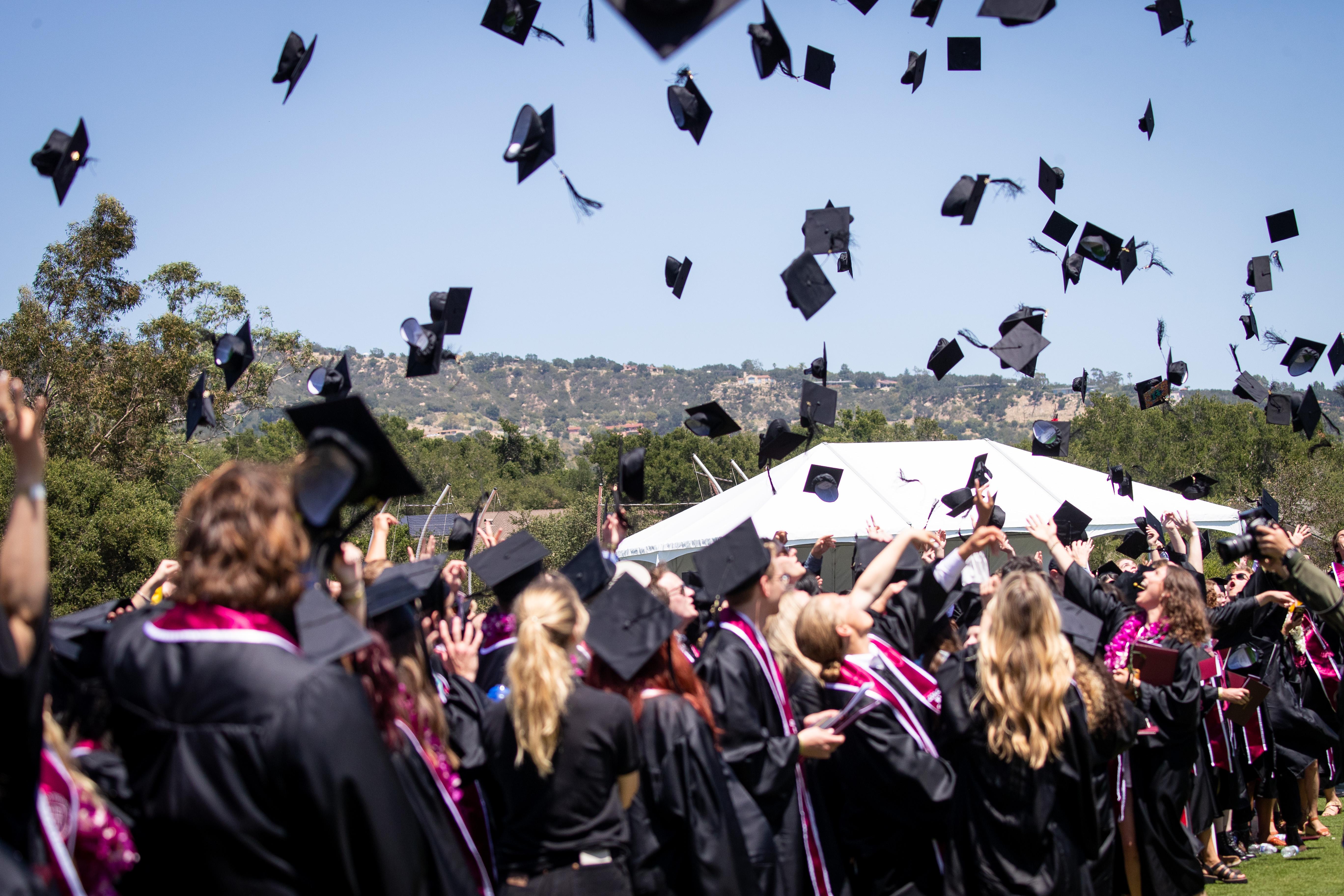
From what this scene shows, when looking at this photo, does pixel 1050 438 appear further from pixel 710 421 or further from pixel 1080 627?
pixel 1080 627

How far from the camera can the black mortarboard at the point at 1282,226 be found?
→ 332 inches

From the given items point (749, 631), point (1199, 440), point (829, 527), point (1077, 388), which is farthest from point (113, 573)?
point (1199, 440)

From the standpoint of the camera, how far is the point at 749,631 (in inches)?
142

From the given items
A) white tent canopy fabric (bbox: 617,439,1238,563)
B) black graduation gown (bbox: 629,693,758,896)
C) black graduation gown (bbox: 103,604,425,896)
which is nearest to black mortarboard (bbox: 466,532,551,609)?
black graduation gown (bbox: 629,693,758,896)

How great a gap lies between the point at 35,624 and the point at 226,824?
0.52m

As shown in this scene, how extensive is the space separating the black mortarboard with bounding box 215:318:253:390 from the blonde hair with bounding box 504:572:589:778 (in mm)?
2974

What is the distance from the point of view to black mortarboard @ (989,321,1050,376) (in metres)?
7.00

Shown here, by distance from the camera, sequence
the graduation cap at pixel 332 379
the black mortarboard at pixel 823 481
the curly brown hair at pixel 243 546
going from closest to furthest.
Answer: the curly brown hair at pixel 243 546 < the graduation cap at pixel 332 379 < the black mortarboard at pixel 823 481

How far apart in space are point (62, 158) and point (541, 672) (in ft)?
14.0

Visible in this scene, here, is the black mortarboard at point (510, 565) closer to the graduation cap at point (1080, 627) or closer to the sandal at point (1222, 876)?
the graduation cap at point (1080, 627)

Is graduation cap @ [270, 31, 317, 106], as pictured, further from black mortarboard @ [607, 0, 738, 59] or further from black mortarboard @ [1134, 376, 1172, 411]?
black mortarboard @ [1134, 376, 1172, 411]

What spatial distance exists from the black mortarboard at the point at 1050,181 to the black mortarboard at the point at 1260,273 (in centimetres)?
189

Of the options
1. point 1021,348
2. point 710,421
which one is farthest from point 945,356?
point 710,421

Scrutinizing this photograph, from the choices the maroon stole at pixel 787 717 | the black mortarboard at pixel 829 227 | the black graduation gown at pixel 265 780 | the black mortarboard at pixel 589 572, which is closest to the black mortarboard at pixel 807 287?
the black mortarboard at pixel 829 227
